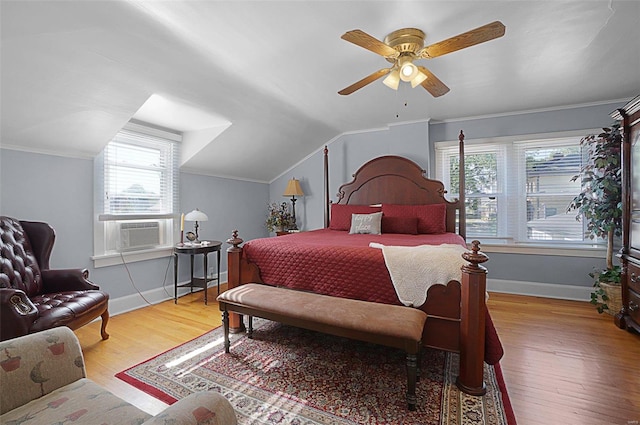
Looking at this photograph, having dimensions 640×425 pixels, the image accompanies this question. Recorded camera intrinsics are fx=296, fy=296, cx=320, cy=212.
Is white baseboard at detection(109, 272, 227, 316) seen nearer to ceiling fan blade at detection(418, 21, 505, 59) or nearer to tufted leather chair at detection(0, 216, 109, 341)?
tufted leather chair at detection(0, 216, 109, 341)

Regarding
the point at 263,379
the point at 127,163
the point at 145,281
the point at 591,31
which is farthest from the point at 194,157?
the point at 591,31

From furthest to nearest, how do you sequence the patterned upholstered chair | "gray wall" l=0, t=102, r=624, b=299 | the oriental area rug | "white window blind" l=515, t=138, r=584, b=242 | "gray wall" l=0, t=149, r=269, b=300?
1. "white window blind" l=515, t=138, r=584, b=242
2. "gray wall" l=0, t=102, r=624, b=299
3. "gray wall" l=0, t=149, r=269, b=300
4. the oriental area rug
5. the patterned upholstered chair

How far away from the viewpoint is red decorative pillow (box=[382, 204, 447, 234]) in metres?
3.58

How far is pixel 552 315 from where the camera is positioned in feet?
10.1

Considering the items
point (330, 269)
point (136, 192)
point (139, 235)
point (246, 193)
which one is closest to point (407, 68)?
point (330, 269)

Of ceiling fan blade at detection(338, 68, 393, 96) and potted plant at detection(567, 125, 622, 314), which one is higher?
ceiling fan blade at detection(338, 68, 393, 96)

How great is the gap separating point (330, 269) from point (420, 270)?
68cm

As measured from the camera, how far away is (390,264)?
207 cm

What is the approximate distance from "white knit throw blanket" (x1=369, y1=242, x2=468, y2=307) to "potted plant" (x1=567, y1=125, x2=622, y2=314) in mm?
2264

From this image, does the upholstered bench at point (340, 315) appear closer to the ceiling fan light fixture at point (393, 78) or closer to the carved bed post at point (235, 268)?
the carved bed post at point (235, 268)

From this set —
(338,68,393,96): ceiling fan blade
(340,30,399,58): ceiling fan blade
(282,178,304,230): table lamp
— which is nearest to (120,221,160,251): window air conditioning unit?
(282,178,304,230): table lamp

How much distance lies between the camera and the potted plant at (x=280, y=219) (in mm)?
5059

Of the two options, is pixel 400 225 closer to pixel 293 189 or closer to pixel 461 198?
pixel 461 198

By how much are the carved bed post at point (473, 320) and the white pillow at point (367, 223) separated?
1.76 meters
